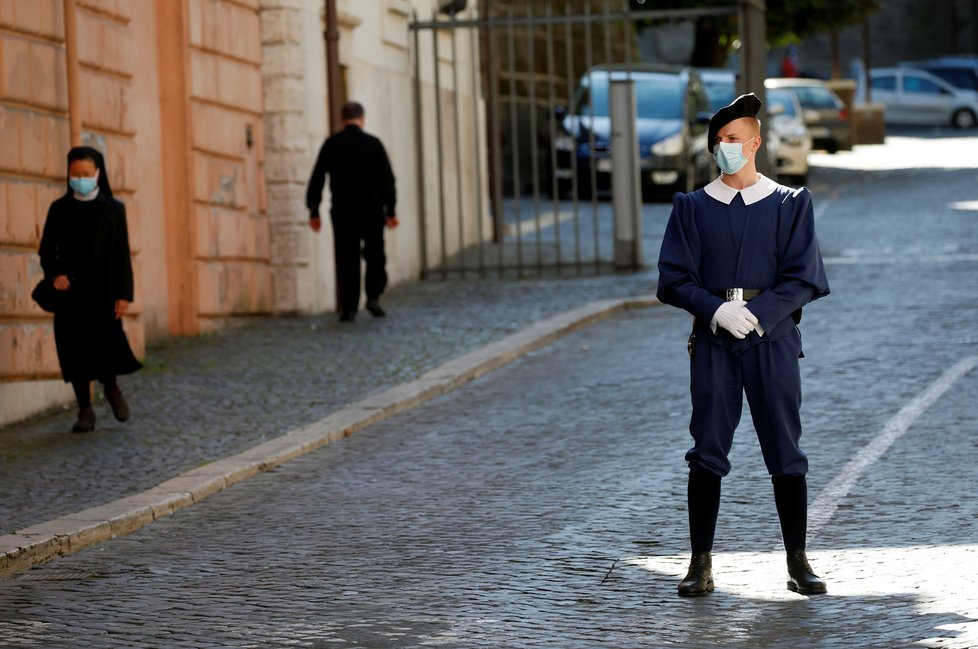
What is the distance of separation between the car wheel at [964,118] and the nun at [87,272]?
161 ft

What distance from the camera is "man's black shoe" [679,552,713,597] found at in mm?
6621

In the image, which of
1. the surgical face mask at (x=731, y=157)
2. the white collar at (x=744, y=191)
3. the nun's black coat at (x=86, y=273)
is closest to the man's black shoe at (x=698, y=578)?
the white collar at (x=744, y=191)

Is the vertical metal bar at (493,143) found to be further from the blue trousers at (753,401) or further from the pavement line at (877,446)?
the blue trousers at (753,401)

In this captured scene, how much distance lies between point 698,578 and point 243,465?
374 centimetres

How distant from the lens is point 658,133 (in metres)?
28.0

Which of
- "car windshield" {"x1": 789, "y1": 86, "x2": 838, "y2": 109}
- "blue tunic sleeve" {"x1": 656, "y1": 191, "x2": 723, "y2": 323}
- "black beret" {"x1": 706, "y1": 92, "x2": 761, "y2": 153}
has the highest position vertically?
"car windshield" {"x1": 789, "y1": 86, "x2": 838, "y2": 109}

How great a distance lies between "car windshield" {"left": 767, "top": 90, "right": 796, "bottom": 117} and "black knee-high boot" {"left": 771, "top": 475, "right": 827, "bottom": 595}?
2650 centimetres

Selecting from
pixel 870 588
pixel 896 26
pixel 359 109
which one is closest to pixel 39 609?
pixel 870 588

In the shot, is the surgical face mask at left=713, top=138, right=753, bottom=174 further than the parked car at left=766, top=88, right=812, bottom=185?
No

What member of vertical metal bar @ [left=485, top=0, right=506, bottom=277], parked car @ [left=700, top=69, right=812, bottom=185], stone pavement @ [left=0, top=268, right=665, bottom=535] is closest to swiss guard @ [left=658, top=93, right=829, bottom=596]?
stone pavement @ [left=0, top=268, right=665, bottom=535]

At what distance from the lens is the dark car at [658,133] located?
90.9 ft

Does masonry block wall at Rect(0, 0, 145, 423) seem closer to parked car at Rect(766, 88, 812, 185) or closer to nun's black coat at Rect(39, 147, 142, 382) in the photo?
nun's black coat at Rect(39, 147, 142, 382)

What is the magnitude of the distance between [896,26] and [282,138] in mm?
58397

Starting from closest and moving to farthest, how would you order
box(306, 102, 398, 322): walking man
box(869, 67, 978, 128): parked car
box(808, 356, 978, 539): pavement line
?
box(808, 356, 978, 539): pavement line
box(306, 102, 398, 322): walking man
box(869, 67, 978, 128): parked car
